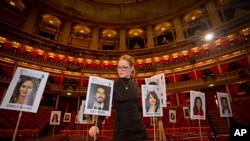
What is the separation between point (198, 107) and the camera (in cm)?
486

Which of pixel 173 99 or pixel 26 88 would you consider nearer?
pixel 26 88

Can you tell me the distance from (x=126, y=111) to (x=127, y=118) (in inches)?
3.1

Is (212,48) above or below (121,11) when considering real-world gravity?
below

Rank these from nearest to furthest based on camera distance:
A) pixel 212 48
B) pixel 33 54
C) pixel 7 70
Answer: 1. pixel 7 70
2. pixel 212 48
3. pixel 33 54

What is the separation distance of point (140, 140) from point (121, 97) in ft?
1.70

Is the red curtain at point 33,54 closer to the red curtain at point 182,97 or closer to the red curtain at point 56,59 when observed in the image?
the red curtain at point 56,59

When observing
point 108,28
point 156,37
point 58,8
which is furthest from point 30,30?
point 156,37

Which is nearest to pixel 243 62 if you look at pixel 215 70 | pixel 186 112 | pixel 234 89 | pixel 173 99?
pixel 215 70

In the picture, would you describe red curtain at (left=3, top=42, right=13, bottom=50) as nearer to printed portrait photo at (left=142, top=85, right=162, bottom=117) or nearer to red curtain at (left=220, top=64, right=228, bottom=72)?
printed portrait photo at (left=142, top=85, right=162, bottom=117)

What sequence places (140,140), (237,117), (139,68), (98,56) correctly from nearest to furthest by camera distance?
1. (140,140)
2. (237,117)
3. (139,68)
4. (98,56)

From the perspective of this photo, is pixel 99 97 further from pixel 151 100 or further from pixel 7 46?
pixel 7 46

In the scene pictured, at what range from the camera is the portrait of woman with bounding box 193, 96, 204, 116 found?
186 inches

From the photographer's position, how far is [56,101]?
17.7 m

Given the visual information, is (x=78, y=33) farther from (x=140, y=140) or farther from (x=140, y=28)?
(x=140, y=140)
